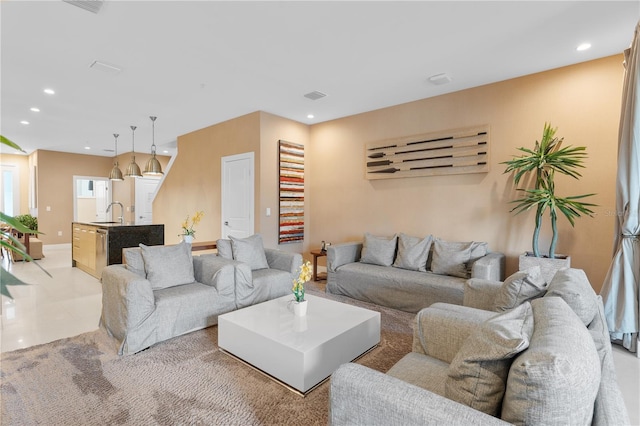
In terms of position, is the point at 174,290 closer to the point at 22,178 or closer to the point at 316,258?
the point at 316,258

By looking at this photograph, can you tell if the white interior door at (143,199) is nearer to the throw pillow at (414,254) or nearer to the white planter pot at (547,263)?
the throw pillow at (414,254)

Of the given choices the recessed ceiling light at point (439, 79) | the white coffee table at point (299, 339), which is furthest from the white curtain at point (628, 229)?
the white coffee table at point (299, 339)

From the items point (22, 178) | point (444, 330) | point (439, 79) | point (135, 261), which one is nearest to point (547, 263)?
Answer: point (444, 330)

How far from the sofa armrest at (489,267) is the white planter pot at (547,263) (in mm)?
256

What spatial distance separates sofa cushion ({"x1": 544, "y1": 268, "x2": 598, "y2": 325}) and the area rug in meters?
1.33

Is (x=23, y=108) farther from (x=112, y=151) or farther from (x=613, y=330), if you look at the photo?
(x=613, y=330)

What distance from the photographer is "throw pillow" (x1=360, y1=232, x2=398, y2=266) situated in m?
4.30

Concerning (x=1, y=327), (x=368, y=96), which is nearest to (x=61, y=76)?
(x=1, y=327)

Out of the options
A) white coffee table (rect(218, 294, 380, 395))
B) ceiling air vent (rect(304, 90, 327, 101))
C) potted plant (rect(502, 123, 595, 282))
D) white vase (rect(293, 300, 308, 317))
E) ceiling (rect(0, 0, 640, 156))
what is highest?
ceiling (rect(0, 0, 640, 156))

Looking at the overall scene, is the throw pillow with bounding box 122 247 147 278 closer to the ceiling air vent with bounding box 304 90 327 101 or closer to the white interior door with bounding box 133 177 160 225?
the ceiling air vent with bounding box 304 90 327 101

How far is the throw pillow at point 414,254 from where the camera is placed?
4.02 meters

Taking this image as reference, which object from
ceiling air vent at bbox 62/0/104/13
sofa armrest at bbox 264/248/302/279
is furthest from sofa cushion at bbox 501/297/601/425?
ceiling air vent at bbox 62/0/104/13

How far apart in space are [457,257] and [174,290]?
3070 millimetres

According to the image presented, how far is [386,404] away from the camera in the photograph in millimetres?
1108
